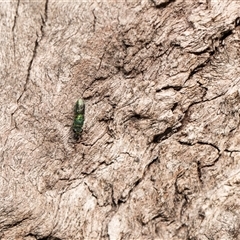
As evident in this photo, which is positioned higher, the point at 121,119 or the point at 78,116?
the point at 78,116

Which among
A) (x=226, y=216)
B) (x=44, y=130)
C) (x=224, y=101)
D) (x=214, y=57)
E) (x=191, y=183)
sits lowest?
(x=226, y=216)

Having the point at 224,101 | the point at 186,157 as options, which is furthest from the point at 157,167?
the point at 224,101

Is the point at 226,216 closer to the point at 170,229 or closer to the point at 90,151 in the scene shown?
the point at 170,229

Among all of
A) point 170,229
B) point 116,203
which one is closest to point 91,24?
point 116,203

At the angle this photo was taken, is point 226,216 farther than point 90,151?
No

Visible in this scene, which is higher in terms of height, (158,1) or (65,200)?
(158,1)

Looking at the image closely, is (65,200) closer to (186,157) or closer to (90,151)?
(90,151)
